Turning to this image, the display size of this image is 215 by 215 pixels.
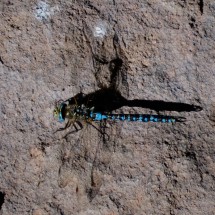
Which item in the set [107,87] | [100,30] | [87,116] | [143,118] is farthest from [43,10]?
[143,118]

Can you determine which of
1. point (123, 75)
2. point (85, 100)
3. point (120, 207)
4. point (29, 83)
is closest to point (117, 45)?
point (123, 75)

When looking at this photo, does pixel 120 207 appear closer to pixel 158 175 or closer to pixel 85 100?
pixel 158 175

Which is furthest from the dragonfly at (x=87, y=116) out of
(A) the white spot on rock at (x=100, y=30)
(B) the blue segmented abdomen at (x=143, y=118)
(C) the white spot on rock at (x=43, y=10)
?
(C) the white spot on rock at (x=43, y=10)

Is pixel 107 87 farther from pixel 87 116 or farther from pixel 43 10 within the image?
pixel 43 10

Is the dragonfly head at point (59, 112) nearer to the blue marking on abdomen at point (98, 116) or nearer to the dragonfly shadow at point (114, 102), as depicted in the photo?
the dragonfly shadow at point (114, 102)

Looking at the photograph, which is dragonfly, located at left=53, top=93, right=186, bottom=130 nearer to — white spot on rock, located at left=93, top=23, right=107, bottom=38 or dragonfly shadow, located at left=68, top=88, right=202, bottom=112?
dragonfly shadow, located at left=68, top=88, right=202, bottom=112
